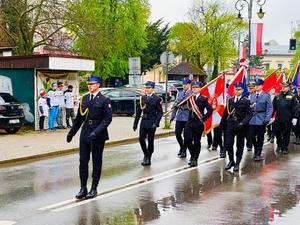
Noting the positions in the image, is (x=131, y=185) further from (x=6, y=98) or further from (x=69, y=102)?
(x=69, y=102)

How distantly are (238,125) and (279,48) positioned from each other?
141952 millimetres

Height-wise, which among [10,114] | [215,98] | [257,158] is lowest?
[257,158]

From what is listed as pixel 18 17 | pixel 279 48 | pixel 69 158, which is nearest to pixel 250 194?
pixel 69 158

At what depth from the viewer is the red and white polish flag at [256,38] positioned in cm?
2694

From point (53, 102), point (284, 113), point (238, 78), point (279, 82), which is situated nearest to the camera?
point (238, 78)

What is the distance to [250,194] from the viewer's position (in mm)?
9258

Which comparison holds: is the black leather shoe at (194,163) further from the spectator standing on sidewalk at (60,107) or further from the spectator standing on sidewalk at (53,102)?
the spectator standing on sidewalk at (60,107)

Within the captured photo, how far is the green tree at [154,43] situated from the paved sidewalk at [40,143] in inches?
1870

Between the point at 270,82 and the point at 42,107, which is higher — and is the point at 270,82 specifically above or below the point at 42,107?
above

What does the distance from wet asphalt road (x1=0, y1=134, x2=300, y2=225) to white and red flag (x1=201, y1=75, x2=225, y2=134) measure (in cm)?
92

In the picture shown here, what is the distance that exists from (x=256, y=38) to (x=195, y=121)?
52.8ft

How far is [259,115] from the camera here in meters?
13.6

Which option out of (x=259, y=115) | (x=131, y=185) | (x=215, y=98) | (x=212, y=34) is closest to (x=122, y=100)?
(x=215, y=98)

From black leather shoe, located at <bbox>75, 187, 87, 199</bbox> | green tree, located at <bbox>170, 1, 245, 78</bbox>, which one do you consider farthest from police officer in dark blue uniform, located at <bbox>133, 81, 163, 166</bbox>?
green tree, located at <bbox>170, 1, 245, 78</bbox>
